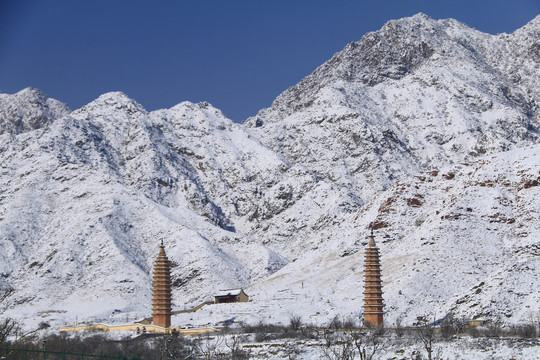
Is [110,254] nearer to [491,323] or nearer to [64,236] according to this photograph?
[64,236]

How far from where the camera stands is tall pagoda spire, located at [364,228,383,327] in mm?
→ 92512

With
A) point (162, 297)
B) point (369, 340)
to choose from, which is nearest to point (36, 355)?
point (369, 340)

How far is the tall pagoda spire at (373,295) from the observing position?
9251 cm

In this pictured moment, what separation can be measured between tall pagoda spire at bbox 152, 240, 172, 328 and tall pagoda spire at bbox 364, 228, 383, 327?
25.0 metres

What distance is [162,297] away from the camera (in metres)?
107

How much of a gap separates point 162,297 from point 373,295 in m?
26.7

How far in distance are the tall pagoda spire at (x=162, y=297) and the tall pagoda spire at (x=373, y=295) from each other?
982 inches

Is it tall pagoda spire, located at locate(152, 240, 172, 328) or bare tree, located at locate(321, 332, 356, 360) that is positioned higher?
tall pagoda spire, located at locate(152, 240, 172, 328)

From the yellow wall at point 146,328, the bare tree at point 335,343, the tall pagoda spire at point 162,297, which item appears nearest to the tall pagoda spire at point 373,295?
the bare tree at point 335,343

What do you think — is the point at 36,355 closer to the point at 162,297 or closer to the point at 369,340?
the point at 369,340

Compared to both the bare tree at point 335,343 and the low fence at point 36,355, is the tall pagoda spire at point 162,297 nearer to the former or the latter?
the bare tree at point 335,343

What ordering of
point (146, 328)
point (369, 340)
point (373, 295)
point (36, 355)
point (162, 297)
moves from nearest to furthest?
point (36, 355)
point (369, 340)
point (373, 295)
point (146, 328)
point (162, 297)

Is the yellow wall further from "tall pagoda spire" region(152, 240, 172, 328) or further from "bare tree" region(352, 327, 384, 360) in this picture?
"bare tree" region(352, 327, 384, 360)

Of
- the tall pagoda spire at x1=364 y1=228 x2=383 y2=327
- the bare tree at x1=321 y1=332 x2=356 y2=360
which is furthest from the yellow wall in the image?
the bare tree at x1=321 y1=332 x2=356 y2=360
